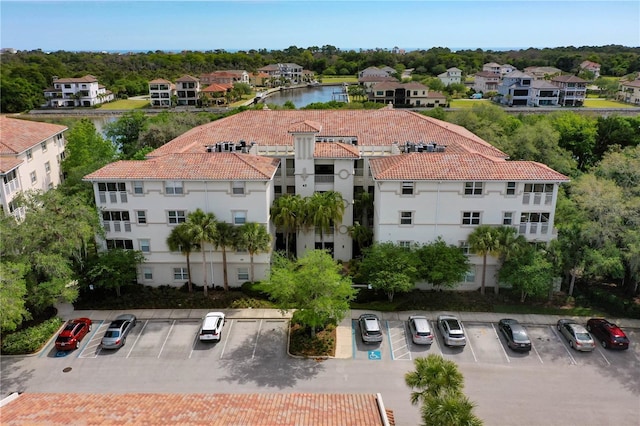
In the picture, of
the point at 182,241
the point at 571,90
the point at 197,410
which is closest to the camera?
the point at 197,410

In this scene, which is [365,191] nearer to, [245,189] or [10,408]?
[245,189]

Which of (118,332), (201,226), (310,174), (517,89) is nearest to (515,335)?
(310,174)

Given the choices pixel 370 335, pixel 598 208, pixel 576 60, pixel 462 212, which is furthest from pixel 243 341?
pixel 576 60

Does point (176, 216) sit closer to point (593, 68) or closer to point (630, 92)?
point (630, 92)

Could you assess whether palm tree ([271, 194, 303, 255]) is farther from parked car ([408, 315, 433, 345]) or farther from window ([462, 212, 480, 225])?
window ([462, 212, 480, 225])

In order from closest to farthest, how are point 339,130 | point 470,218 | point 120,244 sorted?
point 470,218, point 120,244, point 339,130

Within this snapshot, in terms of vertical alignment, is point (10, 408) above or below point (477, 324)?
above
